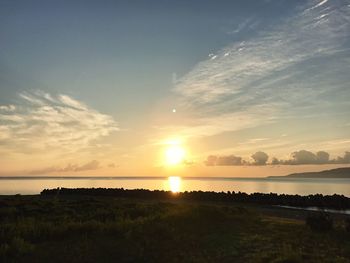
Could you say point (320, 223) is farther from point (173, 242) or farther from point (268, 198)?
point (268, 198)

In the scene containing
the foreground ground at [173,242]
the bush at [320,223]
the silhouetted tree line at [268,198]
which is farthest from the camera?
the silhouetted tree line at [268,198]

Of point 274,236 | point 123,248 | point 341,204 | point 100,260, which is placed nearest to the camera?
point 100,260

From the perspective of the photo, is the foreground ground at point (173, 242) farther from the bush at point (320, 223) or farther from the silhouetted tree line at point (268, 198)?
the silhouetted tree line at point (268, 198)

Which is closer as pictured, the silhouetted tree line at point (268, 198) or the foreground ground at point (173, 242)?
the foreground ground at point (173, 242)

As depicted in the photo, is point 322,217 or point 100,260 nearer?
point 100,260

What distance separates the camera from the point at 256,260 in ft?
A: 41.4

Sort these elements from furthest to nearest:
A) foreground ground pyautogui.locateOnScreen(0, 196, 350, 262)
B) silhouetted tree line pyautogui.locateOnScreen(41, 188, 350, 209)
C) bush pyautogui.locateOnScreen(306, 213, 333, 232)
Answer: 1. silhouetted tree line pyautogui.locateOnScreen(41, 188, 350, 209)
2. bush pyautogui.locateOnScreen(306, 213, 333, 232)
3. foreground ground pyautogui.locateOnScreen(0, 196, 350, 262)

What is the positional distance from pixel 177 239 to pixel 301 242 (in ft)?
18.0

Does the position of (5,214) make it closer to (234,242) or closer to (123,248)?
(123,248)

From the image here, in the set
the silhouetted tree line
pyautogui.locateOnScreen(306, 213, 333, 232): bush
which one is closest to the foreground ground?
pyautogui.locateOnScreen(306, 213, 333, 232): bush

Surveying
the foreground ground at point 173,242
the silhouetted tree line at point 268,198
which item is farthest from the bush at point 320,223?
the silhouetted tree line at point 268,198

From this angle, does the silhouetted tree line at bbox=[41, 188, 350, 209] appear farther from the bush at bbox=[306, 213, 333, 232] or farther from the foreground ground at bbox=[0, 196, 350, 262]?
the foreground ground at bbox=[0, 196, 350, 262]

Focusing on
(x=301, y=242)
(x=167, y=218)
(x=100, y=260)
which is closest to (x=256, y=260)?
(x=301, y=242)

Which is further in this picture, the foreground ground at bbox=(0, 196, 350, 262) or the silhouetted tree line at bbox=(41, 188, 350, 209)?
the silhouetted tree line at bbox=(41, 188, 350, 209)
